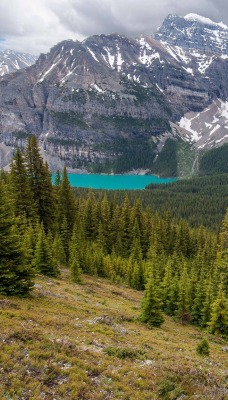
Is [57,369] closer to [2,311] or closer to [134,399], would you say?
[134,399]

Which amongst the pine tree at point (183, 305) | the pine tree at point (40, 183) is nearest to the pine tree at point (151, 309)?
the pine tree at point (183, 305)

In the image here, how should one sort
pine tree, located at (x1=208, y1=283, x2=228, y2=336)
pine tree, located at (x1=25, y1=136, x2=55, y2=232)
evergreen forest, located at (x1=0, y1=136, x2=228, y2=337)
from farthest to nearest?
pine tree, located at (x1=25, y1=136, x2=55, y2=232) < pine tree, located at (x1=208, y1=283, x2=228, y2=336) < evergreen forest, located at (x1=0, y1=136, x2=228, y2=337)

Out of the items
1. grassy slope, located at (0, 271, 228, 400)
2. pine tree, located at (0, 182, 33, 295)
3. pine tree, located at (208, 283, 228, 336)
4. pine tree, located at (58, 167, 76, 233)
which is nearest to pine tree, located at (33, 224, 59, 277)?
pine tree, located at (0, 182, 33, 295)

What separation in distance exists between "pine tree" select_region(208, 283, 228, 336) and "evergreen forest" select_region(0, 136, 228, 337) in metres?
0.09

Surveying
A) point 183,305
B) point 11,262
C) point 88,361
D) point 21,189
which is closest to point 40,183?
point 21,189

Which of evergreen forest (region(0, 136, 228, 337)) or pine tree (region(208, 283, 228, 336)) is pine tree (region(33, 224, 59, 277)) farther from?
pine tree (region(208, 283, 228, 336))

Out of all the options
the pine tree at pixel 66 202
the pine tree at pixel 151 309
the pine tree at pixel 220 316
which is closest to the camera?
the pine tree at pixel 151 309

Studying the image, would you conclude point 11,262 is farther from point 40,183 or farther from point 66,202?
point 66,202

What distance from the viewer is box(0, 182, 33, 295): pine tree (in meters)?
22.0

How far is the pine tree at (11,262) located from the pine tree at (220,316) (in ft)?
59.0

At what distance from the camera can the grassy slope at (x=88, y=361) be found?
12.3 metres

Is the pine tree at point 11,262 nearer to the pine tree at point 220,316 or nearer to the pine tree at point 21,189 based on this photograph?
the pine tree at point 220,316

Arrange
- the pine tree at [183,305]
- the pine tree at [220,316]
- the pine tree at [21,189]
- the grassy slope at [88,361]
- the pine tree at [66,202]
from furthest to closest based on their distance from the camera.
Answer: the pine tree at [66,202] < the pine tree at [21,189] < the pine tree at [183,305] < the pine tree at [220,316] < the grassy slope at [88,361]

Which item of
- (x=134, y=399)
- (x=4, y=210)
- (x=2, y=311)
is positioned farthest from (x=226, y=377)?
(x=4, y=210)
